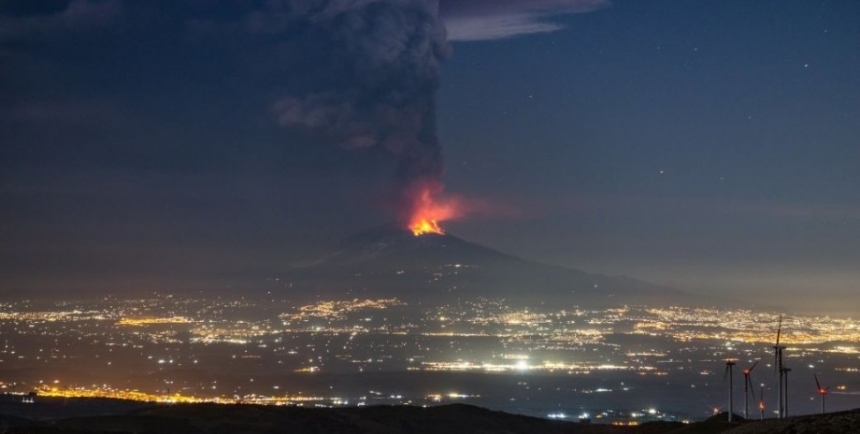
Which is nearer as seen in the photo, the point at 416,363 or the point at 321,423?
the point at 321,423

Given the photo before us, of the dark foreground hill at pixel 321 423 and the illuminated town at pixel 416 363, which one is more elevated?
the illuminated town at pixel 416 363

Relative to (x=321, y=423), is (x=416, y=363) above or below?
above

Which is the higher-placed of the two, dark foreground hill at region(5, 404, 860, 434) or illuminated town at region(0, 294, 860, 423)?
illuminated town at region(0, 294, 860, 423)

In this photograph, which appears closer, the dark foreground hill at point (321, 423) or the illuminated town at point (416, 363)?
the dark foreground hill at point (321, 423)

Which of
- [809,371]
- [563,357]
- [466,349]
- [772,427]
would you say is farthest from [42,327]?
[772,427]

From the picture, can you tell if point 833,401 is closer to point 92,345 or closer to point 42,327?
point 92,345
